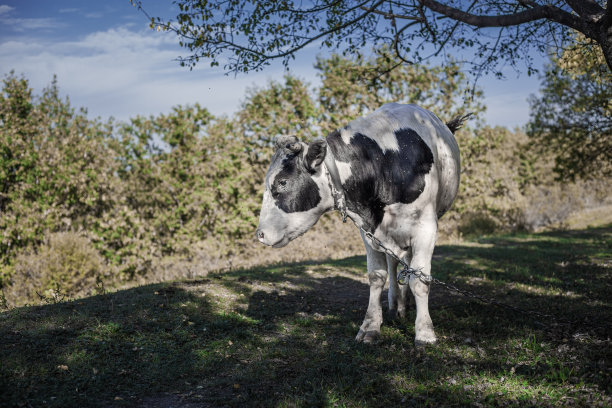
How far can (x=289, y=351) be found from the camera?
5160mm

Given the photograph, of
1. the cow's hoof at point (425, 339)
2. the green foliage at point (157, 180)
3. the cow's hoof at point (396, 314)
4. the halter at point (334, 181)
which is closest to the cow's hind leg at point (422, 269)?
the cow's hoof at point (425, 339)

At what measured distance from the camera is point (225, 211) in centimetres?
1381

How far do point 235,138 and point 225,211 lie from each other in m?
2.22

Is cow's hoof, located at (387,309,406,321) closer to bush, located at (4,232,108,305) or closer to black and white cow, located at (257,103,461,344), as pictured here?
black and white cow, located at (257,103,461,344)

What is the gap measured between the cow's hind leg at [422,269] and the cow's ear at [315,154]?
4.44ft

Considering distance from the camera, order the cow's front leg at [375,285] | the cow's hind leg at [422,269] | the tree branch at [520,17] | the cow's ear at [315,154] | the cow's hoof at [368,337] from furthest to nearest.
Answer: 1. the tree branch at [520,17]
2. the cow's front leg at [375,285]
3. the cow's hoof at [368,337]
4. the cow's hind leg at [422,269]
5. the cow's ear at [315,154]

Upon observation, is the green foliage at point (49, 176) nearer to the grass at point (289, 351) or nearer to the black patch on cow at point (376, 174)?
the grass at point (289, 351)

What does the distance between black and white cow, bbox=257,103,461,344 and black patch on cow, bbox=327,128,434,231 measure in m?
0.01

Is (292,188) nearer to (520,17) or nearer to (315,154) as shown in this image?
(315,154)

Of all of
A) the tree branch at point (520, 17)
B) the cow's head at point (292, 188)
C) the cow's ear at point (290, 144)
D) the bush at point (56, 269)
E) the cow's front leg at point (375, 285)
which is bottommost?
the bush at point (56, 269)

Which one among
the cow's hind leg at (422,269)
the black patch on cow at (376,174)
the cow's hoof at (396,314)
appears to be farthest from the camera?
the cow's hoof at (396,314)

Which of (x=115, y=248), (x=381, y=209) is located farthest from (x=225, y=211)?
(x=381, y=209)

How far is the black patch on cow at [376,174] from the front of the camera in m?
4.86

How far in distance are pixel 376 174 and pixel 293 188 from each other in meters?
0.92
